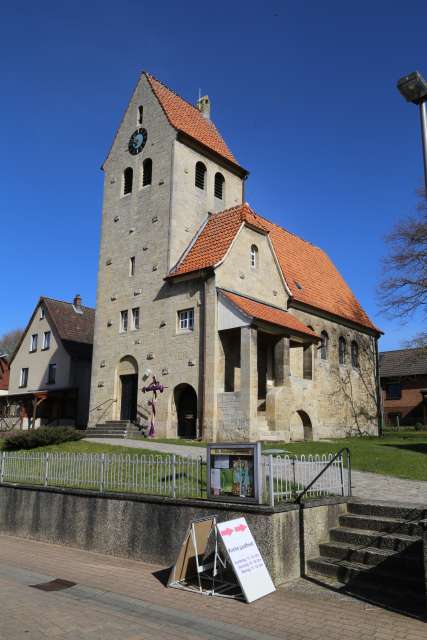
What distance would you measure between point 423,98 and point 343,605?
748cm

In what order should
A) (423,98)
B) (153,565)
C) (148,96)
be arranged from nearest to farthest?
(423,98), (153,565), (148,96)

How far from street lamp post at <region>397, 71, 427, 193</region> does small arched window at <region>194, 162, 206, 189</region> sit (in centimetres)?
2168

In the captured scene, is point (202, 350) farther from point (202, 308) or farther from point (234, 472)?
point (234, 472)

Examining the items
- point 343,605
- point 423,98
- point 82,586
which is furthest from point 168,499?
point 423,98

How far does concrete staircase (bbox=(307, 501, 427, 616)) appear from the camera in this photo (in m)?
7.69

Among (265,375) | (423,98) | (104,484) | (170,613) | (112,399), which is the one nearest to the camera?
(170,613)

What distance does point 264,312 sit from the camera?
80.1ft

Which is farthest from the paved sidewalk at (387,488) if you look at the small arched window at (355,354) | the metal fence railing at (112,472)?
the small arched window at (355,354)

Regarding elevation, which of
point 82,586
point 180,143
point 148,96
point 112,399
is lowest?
point 82,586

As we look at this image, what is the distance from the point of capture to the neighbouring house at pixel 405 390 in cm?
5081

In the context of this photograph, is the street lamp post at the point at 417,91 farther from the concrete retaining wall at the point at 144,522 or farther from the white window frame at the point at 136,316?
the white window frame at the point at 136,316

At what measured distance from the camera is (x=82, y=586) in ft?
28.6

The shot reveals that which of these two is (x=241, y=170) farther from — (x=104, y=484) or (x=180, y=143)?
(x=104, y=484)

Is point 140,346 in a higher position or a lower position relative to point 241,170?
lower
